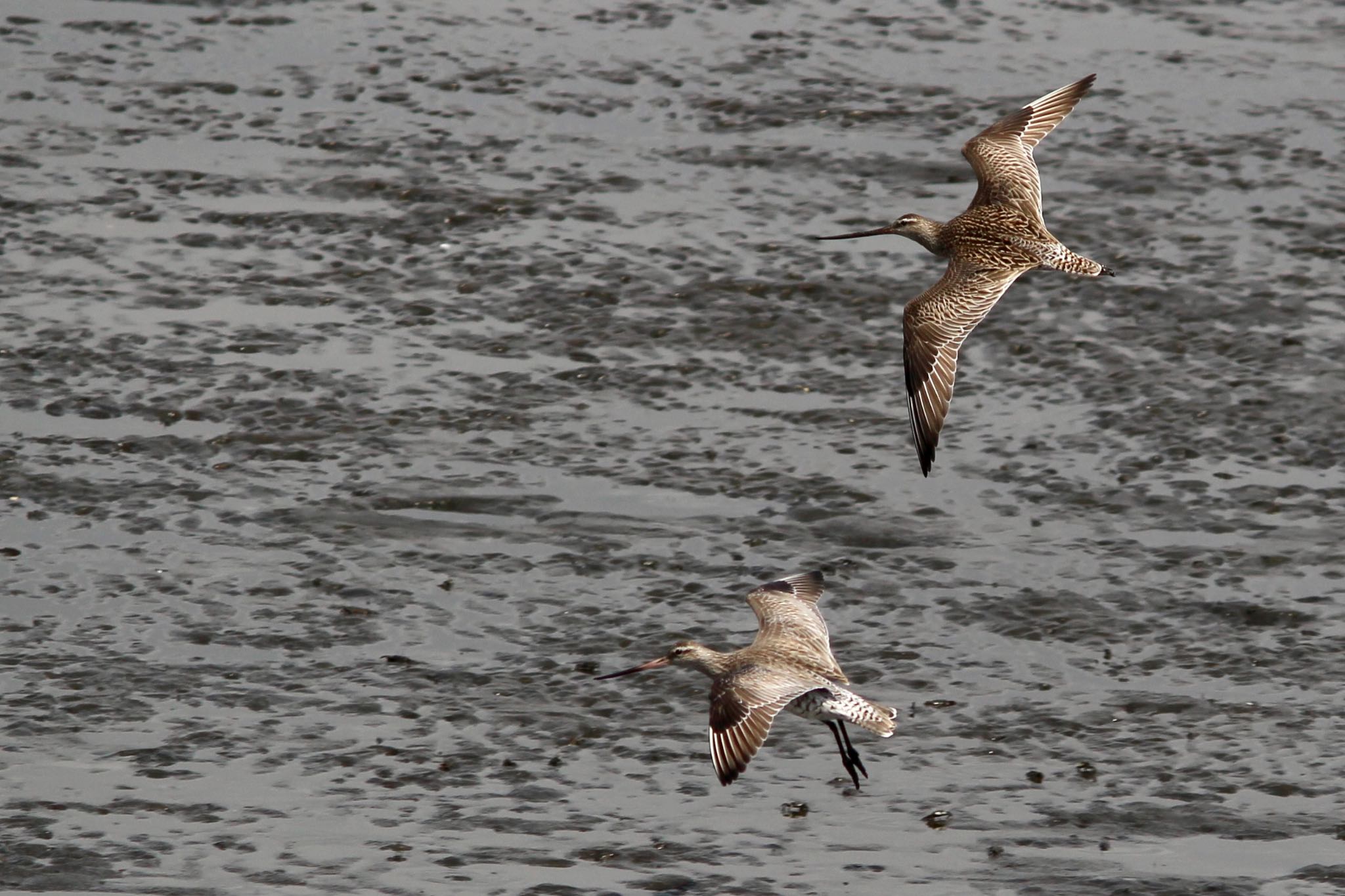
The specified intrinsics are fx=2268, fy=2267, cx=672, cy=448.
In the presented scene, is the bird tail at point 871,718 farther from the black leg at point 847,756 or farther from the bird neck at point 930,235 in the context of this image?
the bird neck at point 930,235

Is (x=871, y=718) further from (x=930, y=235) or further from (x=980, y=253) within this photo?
(x=930, y=235)

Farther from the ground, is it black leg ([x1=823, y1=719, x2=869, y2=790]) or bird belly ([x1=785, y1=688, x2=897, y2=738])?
bird belly ([x1=785, y1=688, x2=897, y2=738])

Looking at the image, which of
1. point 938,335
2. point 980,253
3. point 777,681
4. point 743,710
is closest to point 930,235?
point 980,253

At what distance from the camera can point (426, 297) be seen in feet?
36.2

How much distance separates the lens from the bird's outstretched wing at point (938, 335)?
8516 mm

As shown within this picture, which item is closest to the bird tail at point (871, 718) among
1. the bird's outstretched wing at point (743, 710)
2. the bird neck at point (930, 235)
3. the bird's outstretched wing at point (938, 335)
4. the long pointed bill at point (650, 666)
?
the bird's outstretched wing at point (743, 710)

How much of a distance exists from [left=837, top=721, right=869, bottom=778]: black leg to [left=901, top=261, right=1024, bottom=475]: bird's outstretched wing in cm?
116

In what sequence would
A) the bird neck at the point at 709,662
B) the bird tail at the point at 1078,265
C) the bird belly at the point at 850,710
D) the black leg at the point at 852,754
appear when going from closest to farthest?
the bird belly at the point at 850,710
the black leg at the point at 852,754
the bird neck at the point at 709,662
the bird tail at the point at 1078,265

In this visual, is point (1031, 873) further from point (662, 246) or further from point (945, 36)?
point (945, 36)

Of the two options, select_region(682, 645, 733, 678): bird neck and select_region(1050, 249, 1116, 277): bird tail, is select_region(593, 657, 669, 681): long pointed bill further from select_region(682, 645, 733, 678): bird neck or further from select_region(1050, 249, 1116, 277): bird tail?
select_region(1050, 249, 1116, 277): bird tail

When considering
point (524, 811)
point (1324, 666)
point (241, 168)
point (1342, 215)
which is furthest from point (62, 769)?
point (1342, 215)

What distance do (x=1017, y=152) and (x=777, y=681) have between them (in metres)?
3.57

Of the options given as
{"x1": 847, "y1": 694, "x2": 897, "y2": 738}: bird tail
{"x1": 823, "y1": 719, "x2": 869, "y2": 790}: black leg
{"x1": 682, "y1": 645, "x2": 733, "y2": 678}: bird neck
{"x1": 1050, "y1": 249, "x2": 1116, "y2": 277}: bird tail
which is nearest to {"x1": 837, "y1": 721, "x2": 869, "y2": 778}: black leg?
{"x1": 823, "y1": 719, "x2": 869, "y2": 790}: black leg

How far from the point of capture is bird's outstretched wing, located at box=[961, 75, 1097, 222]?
962 centimetres
